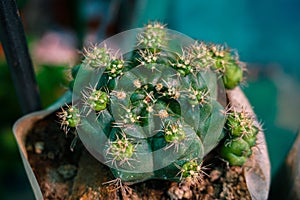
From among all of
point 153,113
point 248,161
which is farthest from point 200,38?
point 153,113

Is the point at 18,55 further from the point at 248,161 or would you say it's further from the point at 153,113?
the point at 248,161

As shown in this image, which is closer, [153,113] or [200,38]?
[153,113]

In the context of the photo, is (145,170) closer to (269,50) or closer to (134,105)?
(134,105)

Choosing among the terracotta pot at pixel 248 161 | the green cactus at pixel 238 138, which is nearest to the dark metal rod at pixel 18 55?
the terracotta pot at pixel 248 161

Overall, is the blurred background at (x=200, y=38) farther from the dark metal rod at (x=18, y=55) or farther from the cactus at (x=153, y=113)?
the cactus at (x=153, y=113)

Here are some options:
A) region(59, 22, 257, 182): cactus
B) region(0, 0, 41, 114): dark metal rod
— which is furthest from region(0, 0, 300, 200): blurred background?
region(59, 22, 257, 182): cactus

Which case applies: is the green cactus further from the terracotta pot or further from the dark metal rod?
the dark metal rod

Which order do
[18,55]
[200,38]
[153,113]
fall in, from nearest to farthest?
[153,113]
[18,55]
[200,38]
